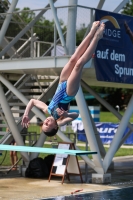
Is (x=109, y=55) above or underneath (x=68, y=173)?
above

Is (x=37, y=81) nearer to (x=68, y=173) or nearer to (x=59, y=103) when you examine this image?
(x=68, y=173)

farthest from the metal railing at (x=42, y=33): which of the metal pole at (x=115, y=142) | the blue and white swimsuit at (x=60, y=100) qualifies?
the blue and white swimsuit at (x=60, y=100)

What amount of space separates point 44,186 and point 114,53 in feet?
14.1

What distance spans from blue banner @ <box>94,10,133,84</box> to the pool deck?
306cm

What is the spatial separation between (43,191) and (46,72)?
159 inches

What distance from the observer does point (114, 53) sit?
17078 mm

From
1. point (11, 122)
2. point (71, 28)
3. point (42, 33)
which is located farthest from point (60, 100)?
point (42, 33)

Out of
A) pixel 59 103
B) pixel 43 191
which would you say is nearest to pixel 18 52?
pixel 43 191

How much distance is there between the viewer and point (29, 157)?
1952cm

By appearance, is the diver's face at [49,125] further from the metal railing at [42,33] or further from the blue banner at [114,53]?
the blue banner at [114,53]

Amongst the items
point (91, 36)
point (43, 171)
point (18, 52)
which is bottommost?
point (43, 171)

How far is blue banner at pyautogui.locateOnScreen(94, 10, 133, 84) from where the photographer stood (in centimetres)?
1661

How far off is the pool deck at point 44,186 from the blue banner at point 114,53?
306 centimetres

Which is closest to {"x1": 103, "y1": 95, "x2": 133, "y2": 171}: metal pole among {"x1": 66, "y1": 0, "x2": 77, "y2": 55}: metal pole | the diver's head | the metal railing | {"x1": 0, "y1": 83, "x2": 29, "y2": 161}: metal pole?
{"x1": 66, "y1": 0, "x2": 77, "y2": 55}: metal pole
